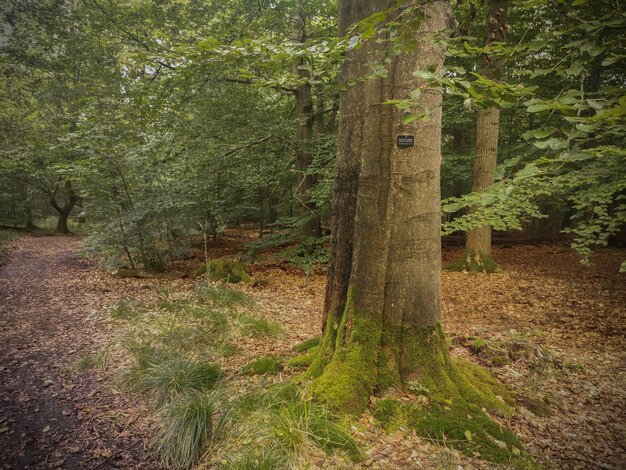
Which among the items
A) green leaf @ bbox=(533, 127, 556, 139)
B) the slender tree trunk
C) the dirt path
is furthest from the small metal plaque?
the slender tree trunk

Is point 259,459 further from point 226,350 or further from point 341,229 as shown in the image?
point 226,350

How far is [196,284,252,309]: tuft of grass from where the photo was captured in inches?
258

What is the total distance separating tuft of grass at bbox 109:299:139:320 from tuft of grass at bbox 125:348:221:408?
2.33m

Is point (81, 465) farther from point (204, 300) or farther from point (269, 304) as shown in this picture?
point (269, 304)

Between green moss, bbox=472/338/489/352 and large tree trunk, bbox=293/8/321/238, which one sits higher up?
large tree trunk, bbox=293/8/321/238

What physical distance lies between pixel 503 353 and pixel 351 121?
3612 millimetres

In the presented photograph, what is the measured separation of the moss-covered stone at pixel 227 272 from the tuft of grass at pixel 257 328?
10.3 ft

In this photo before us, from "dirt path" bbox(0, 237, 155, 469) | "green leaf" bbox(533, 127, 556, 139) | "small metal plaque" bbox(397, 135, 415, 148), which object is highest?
"small metal plaque" bbox(397, 135, 415, 148)

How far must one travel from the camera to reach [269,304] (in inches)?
280

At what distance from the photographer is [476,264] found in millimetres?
8430

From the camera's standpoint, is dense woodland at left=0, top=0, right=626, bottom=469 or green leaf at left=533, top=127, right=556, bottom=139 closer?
green leaf at left=533, top=127, right=556, bottom=139

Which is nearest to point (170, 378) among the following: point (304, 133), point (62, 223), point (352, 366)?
point (352, 366)

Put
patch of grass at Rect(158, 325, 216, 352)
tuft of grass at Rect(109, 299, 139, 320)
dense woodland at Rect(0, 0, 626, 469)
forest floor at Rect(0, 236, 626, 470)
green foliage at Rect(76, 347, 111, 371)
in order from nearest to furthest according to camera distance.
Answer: dense woodland at Rect(0, 0, 626, 469), forest floor at Rect(0, 236, 626, 470), green foliage at Rect(76, 347, 111, 371), patch of grass at Rect(158, 325, 216, 352), tuft of grass at Rect(109, 299, 139, 320)

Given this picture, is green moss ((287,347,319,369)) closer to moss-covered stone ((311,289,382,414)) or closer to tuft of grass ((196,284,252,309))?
moss-covered stone ((311,289,382,414))
